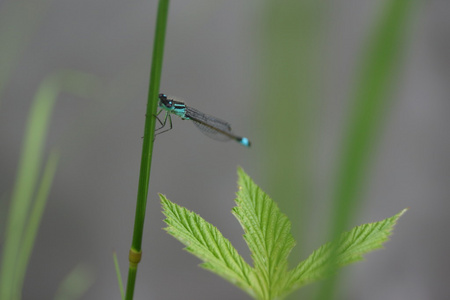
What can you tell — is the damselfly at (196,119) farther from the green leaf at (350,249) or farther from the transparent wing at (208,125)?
the green leaf at (350,249)

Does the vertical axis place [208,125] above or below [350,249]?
above

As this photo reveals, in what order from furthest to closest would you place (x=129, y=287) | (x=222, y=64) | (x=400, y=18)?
(x=222, y=64) → (x=129, y=287) → (x=400, y=18)

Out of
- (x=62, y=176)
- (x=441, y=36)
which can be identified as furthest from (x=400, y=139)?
(x=62, y=176)

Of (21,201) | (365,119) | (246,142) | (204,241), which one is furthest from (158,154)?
(365,119)

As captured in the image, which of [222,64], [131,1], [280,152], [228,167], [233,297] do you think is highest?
[131,1]

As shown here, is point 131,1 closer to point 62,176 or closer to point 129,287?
point 62,176

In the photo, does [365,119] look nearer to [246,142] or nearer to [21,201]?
[246,142]

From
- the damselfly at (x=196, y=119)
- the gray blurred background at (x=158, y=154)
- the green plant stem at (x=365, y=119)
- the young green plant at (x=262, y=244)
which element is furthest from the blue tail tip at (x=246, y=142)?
the gray blurred background at (x=158, y=154)

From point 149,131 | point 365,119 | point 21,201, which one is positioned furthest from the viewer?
point 21,201
